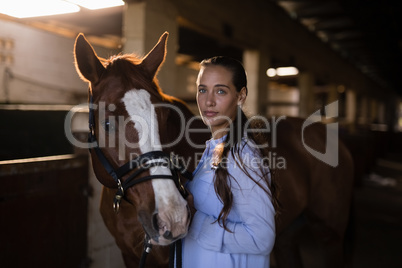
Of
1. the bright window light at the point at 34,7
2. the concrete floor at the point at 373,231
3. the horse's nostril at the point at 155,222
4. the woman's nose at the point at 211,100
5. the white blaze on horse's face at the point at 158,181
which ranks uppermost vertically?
the bright window light at the point at 34,7

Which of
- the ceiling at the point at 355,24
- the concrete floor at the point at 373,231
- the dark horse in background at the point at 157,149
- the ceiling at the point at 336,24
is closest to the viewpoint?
the dark horse in background at the point at 157,149

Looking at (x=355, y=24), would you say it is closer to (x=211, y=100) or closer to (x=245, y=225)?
(x=211, y=100)

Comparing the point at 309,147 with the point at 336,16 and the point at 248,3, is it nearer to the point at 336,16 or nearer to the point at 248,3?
the point at 248,3

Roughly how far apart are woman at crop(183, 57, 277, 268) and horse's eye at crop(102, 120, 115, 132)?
37 cm

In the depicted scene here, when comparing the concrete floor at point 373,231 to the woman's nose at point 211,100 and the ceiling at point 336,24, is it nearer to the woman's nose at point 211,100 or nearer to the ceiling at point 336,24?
the woman's nose at point 211,100

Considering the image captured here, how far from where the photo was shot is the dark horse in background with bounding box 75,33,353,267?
110cm

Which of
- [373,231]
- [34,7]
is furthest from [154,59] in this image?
[373,231]

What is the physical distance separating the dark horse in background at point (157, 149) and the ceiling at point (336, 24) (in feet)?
9.32

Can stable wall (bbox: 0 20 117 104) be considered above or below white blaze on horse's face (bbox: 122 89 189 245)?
above

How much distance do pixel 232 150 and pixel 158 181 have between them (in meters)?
0.30

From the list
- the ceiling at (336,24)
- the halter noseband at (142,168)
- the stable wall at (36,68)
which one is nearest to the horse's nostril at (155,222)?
the halter noseband at (142,168)

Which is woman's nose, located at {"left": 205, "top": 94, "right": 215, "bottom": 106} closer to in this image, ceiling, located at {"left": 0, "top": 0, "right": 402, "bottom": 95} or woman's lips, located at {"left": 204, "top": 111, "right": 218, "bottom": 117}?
woman's lips, located at {"left": 204, "top": 111, "right": 218, "bottom": 117}

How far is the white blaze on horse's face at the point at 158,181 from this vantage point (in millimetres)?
1021

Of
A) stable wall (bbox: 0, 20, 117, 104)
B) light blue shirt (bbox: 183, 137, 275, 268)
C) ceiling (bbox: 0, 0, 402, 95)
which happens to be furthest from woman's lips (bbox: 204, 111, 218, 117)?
stable wall (bbox: 0, 20, 117, 104)
